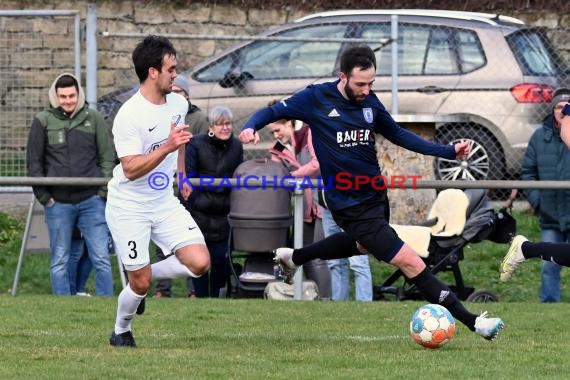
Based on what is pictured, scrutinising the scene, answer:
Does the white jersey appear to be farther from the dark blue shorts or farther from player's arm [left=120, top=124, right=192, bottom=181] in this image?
the dark blue shorts

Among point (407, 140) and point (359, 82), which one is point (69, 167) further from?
point (359, 82)

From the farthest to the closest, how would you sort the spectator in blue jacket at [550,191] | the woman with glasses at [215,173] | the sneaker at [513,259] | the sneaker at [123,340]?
the woman with glasses at [215,173]
the spectator in blue jacket at [550,191]
the sneaker at [513,259]
the sneaker at [123,340]

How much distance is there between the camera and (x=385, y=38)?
1528 centimetres

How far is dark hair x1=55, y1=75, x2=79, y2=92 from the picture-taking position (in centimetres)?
1295

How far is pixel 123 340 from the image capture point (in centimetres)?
945

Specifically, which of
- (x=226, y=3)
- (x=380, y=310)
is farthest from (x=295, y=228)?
(x=226, y=3)

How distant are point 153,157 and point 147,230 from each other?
670 millimetres

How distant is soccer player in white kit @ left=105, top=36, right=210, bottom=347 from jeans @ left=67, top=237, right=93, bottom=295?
396 cm

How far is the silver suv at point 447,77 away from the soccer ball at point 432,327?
607 cm

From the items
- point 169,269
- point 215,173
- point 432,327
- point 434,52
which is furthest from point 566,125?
point 434,52

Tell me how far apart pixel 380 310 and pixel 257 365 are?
341 cm

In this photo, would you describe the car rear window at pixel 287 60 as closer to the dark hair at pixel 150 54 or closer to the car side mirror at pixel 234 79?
the car side mirror at pixel 234 79

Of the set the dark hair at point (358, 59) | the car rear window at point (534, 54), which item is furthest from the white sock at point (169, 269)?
the car rear window at point (534, 54)

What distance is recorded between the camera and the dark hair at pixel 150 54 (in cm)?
909
